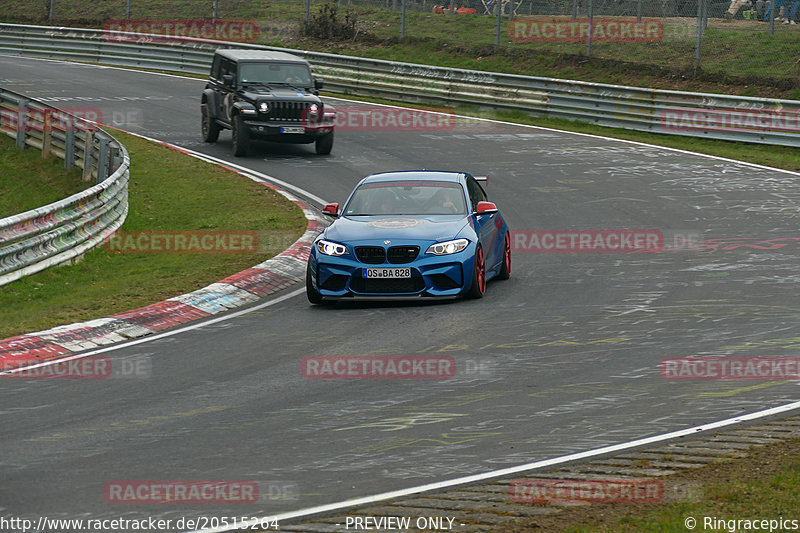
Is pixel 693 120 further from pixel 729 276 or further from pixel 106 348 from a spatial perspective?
pixel 106 348

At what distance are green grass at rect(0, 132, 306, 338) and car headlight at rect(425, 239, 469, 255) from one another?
295cm

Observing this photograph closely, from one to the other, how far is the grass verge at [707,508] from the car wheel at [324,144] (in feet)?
61.5

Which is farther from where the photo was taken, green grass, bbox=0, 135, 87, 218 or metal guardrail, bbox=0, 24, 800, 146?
metal guardrail, bbox=0, 24, 800, 146

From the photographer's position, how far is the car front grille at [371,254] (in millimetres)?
12664

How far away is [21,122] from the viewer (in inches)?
1011

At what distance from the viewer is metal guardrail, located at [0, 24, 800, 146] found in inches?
1013

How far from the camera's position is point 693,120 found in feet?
88.1

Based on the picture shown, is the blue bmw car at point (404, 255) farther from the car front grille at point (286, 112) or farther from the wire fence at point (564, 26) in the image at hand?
the wire fence at point (564, 26)

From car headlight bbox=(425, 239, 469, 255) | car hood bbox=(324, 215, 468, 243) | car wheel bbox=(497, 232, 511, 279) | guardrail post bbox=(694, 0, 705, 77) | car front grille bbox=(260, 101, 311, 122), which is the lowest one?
car wheel bbox=(497, 232, 511, 279)

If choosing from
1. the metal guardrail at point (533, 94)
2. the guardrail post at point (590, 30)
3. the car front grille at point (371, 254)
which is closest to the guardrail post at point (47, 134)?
the metal guardrail at point (533, 94)

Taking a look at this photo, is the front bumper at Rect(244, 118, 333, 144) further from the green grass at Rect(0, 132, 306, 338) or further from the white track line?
the white track line

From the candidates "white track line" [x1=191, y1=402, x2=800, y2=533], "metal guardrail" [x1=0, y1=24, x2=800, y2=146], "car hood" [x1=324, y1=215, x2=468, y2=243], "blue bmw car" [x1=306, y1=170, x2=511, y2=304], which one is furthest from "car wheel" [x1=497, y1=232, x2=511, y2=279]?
"metal guardrail" [x1=0, y1=24, x2=800, y2=146]

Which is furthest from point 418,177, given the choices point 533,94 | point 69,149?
point 533,94

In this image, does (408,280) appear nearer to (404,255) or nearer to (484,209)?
(404,255)
